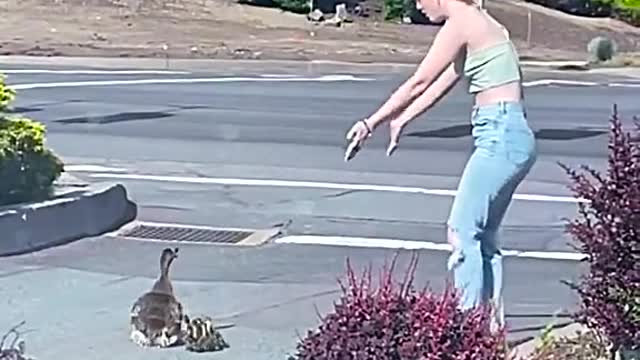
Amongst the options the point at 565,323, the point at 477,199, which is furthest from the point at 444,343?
the point at 565,323

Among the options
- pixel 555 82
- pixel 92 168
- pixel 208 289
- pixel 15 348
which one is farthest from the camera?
pixel 555 82

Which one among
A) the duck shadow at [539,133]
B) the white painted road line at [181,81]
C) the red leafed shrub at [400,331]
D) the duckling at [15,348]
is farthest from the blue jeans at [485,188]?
the white painted road line at [181,81]

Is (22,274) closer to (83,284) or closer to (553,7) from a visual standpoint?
(83,284)

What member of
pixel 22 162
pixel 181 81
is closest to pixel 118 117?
pixel 181 81

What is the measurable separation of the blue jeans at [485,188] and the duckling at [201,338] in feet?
4.29

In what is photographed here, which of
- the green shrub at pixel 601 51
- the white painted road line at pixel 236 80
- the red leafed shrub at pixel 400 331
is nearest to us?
the red leafed shrub at pixel 400 331

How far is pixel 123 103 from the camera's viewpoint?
23.5 metres

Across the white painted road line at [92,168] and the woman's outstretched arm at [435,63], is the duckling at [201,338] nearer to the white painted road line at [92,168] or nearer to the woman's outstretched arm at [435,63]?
the woman's outstretched arm at [435,63]

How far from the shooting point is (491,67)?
22.6 feet

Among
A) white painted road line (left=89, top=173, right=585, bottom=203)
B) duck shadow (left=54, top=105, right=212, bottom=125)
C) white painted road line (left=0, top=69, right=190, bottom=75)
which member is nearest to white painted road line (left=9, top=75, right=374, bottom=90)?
white painted road line (left=0, top=69, right=190, bottom=75)

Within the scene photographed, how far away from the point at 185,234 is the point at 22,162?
1.32 metres

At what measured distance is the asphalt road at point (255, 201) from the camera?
894 centimetres

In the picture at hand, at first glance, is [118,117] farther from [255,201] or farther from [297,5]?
[297,5]

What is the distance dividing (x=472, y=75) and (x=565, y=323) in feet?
6.50
